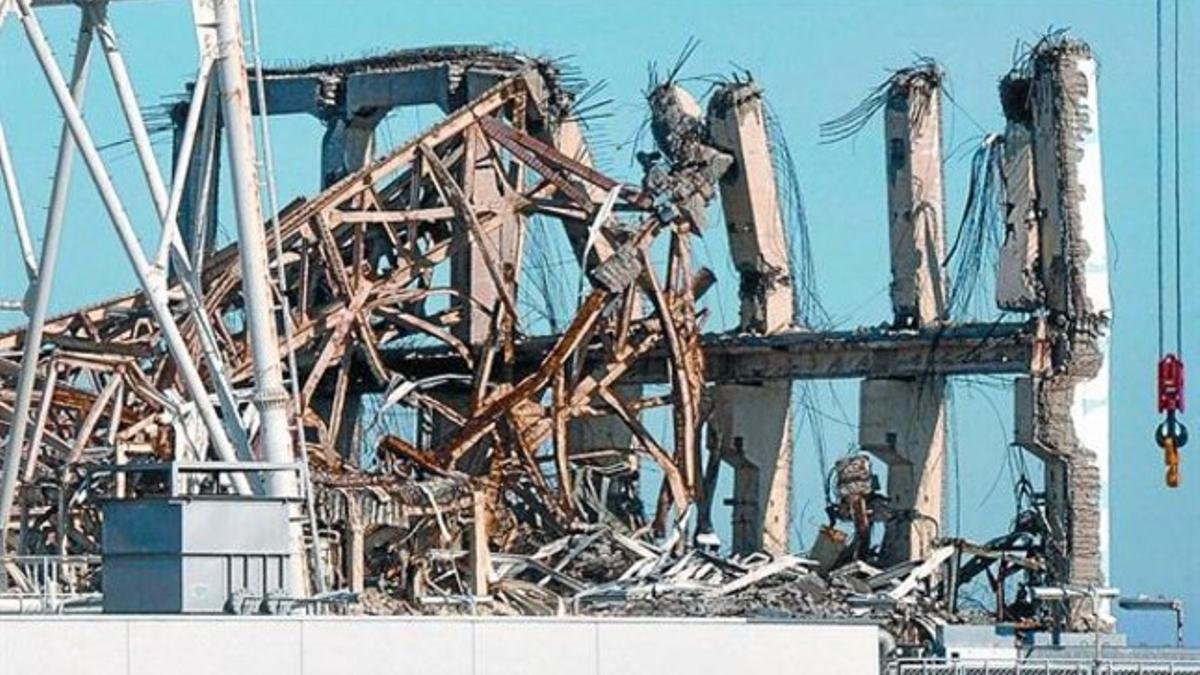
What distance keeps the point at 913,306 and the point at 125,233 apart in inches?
856

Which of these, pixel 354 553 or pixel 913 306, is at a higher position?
pixel 913 306

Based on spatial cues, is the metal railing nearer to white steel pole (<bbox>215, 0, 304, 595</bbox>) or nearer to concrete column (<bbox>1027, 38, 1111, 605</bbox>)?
white steel pole (<bbox>215, 0, 304, 595</bbox>)

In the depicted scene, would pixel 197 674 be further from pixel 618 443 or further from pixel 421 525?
pixel 618 443

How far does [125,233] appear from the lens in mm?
41375

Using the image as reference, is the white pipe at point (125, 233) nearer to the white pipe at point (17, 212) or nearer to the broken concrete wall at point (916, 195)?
the white pipe at point (17, 212)

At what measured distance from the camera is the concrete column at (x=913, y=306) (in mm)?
58406

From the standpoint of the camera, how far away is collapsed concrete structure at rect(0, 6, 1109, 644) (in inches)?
2141

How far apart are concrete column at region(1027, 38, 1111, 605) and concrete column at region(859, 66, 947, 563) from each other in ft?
11.3

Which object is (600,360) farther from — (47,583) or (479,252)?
(47,583)

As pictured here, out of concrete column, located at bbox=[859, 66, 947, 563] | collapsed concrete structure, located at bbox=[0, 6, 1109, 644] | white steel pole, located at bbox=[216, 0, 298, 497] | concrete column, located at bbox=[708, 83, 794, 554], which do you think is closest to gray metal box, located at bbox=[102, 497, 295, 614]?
white steel pole, located at bbox=[216, 0, 298, 497]

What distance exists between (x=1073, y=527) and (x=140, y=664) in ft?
83.1

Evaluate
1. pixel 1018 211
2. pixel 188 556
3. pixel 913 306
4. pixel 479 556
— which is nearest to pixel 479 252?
pixel 913 306

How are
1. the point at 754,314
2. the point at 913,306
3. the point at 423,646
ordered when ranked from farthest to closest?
the point at 754,314, the point at 913,306, the point at 423,646

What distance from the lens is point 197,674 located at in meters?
32.3
